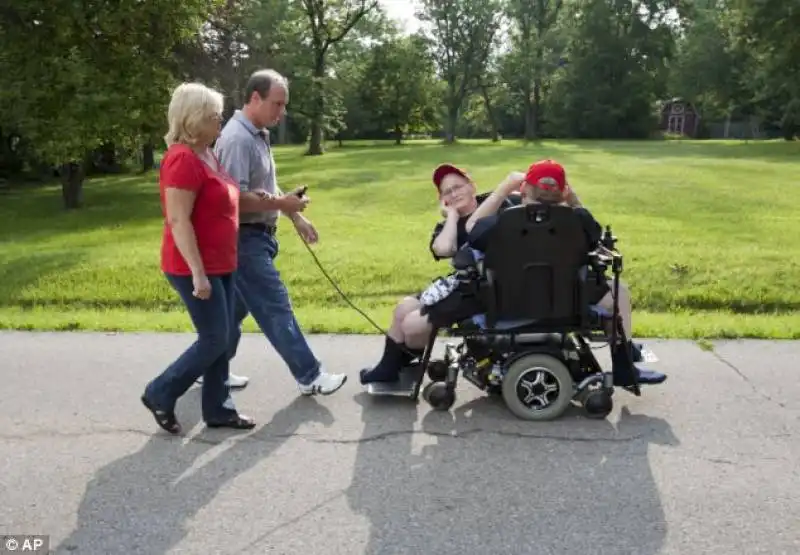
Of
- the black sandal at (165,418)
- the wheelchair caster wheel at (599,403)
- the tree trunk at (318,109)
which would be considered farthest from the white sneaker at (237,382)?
the tree trunk at (318,109)

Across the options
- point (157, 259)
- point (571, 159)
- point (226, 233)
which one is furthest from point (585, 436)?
point (571, 159)

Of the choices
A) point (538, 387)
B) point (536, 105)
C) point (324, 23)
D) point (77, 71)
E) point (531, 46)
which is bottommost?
point (538, 387)

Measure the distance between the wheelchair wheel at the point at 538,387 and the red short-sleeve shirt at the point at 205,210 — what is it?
162 centimetres

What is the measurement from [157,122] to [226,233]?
55.4 ft

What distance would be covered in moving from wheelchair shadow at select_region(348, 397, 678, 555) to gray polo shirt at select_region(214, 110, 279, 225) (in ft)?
4.66

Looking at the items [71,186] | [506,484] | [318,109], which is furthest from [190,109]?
[318,109]

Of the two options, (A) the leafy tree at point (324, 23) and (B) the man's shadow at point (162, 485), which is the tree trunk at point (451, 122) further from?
(B) the man's shadow at point (162, 485)

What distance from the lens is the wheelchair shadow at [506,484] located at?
301 centimetres

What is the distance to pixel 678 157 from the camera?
32.9 metres

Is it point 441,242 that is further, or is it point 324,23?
point 324,23

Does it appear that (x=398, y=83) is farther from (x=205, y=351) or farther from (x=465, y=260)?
(x=205, y=351)

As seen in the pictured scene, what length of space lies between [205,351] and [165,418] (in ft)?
1.37

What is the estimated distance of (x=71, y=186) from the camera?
21688 millimetres

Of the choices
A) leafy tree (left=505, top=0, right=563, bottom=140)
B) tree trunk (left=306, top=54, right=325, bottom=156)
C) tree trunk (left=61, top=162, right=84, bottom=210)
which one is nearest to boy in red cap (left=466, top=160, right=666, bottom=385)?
tree trunk (left=61, top=162, right=84, bottom=210)
